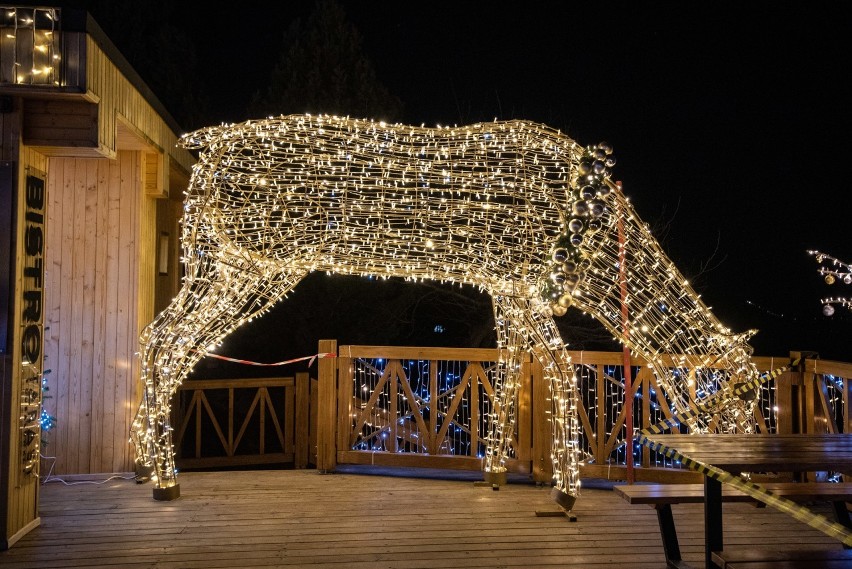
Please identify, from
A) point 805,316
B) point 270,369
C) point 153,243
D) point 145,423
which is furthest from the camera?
point 805,316

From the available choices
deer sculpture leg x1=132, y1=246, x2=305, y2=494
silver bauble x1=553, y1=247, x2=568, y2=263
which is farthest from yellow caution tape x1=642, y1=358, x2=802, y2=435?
deer sculpture leg x1=132, y1=246, x2=305, y2=494

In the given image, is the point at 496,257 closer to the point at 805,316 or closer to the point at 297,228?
the point at 297,228

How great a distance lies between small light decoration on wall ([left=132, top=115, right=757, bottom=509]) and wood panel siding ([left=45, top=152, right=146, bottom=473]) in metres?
1.31

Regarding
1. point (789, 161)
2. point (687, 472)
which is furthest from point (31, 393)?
point (789, 161)

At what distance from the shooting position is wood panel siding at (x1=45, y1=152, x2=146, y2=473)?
5785 mm

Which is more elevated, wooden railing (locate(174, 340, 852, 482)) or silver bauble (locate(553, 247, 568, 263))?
silver bauble (locate(553, 247, 568, 263))

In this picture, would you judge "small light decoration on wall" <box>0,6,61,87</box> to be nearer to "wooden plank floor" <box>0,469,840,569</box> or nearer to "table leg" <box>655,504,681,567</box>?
"wooden plank floor" <box>0,469,840,569</box>

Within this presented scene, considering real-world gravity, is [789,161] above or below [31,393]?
above

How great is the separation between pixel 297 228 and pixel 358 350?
73.5 inches

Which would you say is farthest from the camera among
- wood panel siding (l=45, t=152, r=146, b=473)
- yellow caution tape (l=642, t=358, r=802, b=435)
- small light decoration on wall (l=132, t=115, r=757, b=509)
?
wood panel siding (l=45, t=152, r=146, b=473)

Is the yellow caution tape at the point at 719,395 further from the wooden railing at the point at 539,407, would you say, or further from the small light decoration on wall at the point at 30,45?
the small light decoration on wall at the point at 30,45

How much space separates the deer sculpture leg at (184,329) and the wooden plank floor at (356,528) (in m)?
0.55

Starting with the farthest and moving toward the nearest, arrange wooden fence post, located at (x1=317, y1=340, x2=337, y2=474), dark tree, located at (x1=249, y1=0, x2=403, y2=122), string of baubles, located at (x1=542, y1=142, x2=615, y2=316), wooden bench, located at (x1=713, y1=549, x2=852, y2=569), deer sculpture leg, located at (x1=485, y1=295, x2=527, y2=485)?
dark tree, located at (x1=249, y1=0, x2=403, y2=122)
wooden fence post, located at (x1=317, y1=340, x2=337, y2=474)
deer sculpture leg, located at (x1=485, y1=295, x2=527, y2=485)
string of baubles, located at (x1=542, y1=142, x2=615, y2=316)
wooden bench, located at (x1=713, y1=549, x2=852, y2=569)

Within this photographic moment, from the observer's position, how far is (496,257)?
446 centimetres
